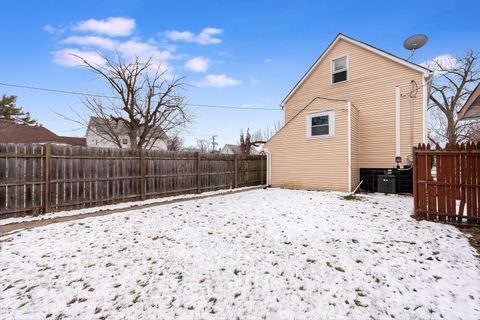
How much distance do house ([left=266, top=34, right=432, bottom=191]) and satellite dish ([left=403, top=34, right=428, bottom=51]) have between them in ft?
3.42

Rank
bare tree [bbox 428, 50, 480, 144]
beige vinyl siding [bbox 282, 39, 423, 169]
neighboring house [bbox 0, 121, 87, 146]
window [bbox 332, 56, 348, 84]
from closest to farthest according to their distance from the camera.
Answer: beige vinyl siding [bbox 282, 39, 423, 169] → window [bbox 332, 56, 348, 84] → bare tree [bbox 428, 50, 480, 144] → neighboring house [bbox 0, 121, 87, 146]

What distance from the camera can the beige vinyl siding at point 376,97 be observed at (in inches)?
398

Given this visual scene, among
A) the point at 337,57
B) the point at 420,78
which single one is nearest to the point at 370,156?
the point at 420,78

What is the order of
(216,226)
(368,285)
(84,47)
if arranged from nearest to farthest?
(368,285) → (216,226) → (84,47)

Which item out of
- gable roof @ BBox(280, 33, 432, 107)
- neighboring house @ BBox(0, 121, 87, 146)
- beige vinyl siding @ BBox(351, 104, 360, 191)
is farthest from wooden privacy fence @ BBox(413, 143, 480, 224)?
neighboring house @ BBox(0, 121, 87, 146)

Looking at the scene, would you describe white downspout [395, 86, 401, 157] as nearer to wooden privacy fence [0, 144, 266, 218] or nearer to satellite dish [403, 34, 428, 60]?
satellite dish [403, 34, 428, 60]

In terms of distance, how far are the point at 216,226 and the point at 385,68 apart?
10.9m

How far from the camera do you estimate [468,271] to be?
3234 millimetres

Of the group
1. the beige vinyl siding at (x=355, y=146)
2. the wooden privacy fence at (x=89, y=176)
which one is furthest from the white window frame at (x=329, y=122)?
the wooden privacy fence at (x=89, y=176)

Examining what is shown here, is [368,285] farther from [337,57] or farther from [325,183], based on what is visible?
[337,57]

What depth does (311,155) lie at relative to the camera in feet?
37.6

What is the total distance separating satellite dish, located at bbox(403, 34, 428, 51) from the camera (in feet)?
33.5

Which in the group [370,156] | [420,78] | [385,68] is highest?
[385,68]

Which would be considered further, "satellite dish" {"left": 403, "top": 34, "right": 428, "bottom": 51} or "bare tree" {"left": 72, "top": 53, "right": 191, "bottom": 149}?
"bare tree" {"left": 72, "top": 53, "right": 191, "bottom": 149}
